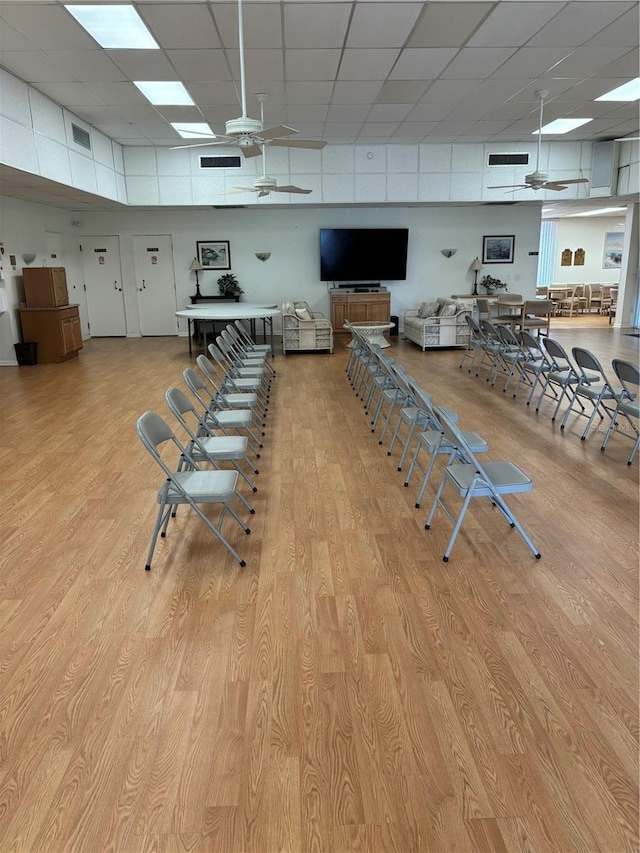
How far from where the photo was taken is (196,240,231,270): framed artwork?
1299 centimetres

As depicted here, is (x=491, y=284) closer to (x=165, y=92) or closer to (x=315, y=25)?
(x=165, y=92)

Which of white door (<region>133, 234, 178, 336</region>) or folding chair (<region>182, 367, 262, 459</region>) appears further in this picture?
white door (<region>133, 234, 178, 336</region>)

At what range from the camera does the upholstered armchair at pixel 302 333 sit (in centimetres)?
1059

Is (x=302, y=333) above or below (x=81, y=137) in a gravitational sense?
below

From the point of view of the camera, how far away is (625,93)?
7910 mm

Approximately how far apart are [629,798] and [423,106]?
863 cm

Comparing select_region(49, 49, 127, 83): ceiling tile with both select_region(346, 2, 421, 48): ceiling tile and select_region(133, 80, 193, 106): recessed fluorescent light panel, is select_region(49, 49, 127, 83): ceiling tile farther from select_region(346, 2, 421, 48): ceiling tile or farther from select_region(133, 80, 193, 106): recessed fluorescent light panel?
select_region(346, 2, 421, 48): ceiling tile

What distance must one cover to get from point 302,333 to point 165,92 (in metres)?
4.45

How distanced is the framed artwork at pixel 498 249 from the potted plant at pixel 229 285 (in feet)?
18.6

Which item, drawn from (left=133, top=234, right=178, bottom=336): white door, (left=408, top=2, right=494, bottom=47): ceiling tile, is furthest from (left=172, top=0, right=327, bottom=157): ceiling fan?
(left=133, top=234, right=178, bottom=336): white door

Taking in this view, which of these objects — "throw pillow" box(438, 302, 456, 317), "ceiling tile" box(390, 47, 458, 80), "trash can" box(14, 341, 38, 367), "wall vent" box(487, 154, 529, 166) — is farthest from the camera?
"wall vent" box(487, 154, 529, 166)

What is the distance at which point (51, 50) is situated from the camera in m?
5.87

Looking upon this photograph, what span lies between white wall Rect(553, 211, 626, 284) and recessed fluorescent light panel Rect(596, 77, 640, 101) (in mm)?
9228

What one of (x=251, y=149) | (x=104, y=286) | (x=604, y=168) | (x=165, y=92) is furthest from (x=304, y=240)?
(x=251, y=149)
